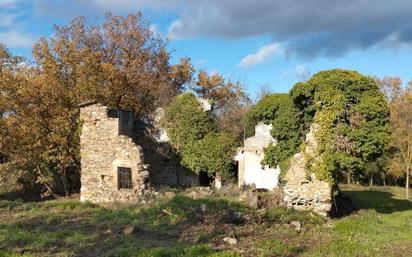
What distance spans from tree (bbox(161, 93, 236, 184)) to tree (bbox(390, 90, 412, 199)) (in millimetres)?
9999

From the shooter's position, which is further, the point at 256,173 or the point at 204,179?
the point at 204,179

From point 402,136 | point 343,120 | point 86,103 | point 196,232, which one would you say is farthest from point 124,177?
point 402,136

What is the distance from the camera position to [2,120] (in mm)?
20922

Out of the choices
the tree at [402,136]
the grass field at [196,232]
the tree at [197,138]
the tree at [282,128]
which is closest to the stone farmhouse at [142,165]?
the tree at [197,138]

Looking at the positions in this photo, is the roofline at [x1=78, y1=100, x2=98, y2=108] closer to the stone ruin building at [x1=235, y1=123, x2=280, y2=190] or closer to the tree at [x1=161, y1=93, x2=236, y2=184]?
the tree at [x1=161, y1=93, x2=236, y2=184]

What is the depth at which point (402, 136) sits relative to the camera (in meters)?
27.9

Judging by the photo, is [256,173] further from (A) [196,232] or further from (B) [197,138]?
(A) [196,232]

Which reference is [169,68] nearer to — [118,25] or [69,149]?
[118,25]

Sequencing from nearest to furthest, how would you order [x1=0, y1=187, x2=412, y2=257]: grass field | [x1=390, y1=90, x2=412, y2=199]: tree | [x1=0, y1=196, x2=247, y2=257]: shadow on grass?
[x1=0, y1=187, x2=412, y2=257]: grass field < [x1=0, y1=196, x2=247, y2=257]: shadow on grass < [x1=390, y1=90, x2=412, y2=199]: tree

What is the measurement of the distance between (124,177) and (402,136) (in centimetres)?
1811

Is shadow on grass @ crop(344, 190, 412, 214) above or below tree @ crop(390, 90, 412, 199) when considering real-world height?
below

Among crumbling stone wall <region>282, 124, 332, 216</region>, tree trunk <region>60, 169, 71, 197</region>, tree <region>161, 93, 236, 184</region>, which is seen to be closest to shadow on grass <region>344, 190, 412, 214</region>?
crumbling stone wall <region>282, 124, 332, 216</region>

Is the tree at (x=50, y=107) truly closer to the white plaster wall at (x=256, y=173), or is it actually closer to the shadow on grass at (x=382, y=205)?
the white plaster wall at (x=256, y=173)

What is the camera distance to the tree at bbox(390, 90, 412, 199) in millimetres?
26641
